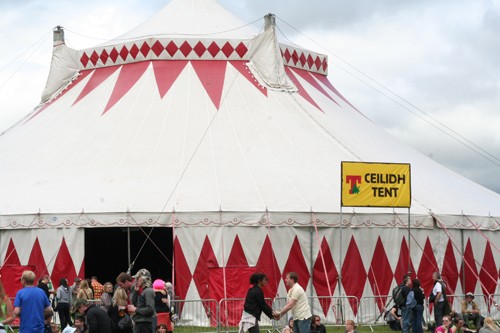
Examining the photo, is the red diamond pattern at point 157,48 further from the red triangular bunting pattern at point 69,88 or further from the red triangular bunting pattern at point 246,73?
the red triangular bunting pattern at point 69,88

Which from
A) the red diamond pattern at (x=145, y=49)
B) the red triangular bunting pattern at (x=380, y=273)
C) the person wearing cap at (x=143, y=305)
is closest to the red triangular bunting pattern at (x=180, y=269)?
the red triangular bunting pattern at (x=380, y=273)

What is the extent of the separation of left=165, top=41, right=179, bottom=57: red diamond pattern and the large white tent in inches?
0.9

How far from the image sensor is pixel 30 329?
12578 mm

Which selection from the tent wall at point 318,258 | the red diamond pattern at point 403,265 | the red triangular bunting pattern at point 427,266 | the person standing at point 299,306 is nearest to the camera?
the person standing at point 299,306

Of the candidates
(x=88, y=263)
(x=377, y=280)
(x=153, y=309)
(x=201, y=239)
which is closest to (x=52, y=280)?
(x=201, y=239)

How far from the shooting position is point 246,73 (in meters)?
26.6

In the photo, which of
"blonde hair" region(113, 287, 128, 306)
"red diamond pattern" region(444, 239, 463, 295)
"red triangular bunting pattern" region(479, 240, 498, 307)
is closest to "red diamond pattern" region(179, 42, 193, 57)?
"red diamond pattern" region(444, 239, 463, 295)

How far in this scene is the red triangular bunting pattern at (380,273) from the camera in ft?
74.9

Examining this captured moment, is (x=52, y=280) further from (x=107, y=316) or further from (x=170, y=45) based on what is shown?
(x=107, y=316)

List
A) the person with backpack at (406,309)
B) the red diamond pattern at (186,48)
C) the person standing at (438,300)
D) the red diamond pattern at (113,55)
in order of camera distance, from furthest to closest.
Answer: the red diamond pattern at (113,55), the red diamond pattern at (186,48), the person standing at (438,300), the person with backpack at (406,309)

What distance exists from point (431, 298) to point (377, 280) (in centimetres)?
255

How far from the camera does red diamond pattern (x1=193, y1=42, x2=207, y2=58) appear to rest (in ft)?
87.2

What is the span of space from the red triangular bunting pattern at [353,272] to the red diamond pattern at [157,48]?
7.01 m

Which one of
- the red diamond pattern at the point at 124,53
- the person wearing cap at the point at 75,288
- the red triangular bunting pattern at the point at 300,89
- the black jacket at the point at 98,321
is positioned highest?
the red diamond pattern at the point at 124,53
